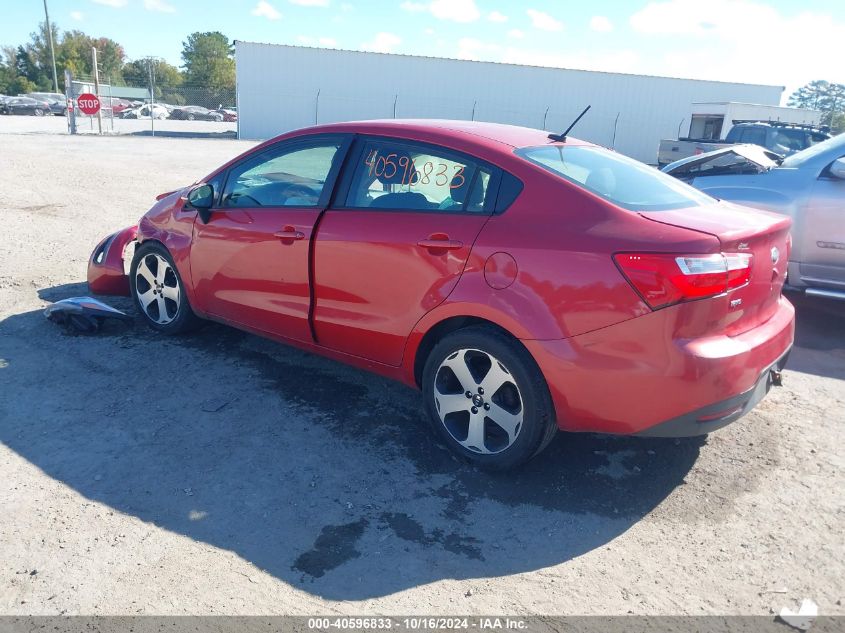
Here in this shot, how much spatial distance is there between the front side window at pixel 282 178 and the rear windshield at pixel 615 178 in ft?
4.27

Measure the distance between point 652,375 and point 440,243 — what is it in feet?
3.99

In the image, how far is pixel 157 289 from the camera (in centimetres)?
527

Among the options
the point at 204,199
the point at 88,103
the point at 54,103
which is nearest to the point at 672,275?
the point at 204,199

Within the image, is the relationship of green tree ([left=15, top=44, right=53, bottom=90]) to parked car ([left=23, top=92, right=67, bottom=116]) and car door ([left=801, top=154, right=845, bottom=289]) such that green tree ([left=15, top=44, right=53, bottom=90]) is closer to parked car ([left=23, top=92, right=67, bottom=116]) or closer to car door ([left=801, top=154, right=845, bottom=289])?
parked car ([left=23, top=92, right=67, bottom=116])

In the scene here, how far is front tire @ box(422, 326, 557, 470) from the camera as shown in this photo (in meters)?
3.32

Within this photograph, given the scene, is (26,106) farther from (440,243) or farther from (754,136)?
(440,243)

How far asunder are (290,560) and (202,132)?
3774 centimetres

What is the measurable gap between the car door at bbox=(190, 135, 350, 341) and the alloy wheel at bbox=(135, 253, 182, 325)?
1.23 ft

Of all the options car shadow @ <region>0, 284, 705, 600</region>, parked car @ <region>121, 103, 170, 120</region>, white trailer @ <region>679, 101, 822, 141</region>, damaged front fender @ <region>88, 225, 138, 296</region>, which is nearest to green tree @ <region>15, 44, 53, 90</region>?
parked car @ <region>121, 103, 170, 120</region>

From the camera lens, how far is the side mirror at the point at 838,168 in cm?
585

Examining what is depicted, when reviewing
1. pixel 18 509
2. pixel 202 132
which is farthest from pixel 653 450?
pixel 202 132

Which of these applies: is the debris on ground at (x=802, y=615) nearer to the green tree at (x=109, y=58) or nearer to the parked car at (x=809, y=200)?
the parked car at (x=809, y=200)

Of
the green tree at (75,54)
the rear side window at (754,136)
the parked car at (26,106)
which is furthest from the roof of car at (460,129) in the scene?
the green tree at (75,54)

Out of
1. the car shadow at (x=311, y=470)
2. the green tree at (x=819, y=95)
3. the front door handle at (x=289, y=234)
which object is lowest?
the car shadow at (x=311, y=470)
